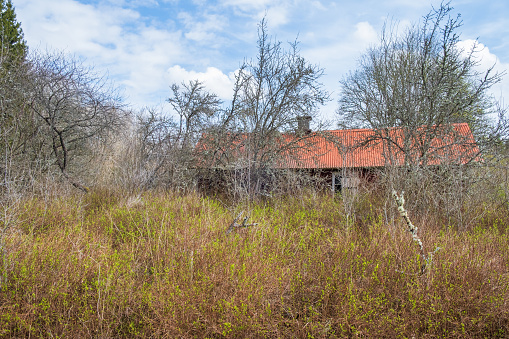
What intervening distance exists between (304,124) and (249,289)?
877 cm

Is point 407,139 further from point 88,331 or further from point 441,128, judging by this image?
point 88,331

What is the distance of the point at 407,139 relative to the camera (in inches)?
309

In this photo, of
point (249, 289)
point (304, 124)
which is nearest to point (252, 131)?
point (304, 124)

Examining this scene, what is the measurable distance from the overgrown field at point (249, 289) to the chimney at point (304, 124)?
678 cm

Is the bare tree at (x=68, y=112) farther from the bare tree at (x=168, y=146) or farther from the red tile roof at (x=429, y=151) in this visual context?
the red tile roof at (x=429, y=151)

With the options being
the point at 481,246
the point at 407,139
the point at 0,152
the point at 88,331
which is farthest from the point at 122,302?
the point at 407,139

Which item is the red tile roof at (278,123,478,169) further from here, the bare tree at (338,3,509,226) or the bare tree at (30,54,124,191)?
the bare tree at (30,54,124,191)

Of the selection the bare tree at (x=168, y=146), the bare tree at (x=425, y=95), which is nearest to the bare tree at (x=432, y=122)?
the bare tree at (x=425, y=95)

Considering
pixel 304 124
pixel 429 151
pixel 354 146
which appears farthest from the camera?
pixel 304 124

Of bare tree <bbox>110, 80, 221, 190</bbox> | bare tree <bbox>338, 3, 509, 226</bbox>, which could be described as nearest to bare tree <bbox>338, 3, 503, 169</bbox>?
bare tree <bbox>338, 3, 509, 226</bbox>

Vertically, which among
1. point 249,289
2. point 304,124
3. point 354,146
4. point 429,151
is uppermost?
Result: point 304,124

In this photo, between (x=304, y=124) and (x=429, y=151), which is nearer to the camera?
(x=429, y=151)

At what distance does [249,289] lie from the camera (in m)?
3.32

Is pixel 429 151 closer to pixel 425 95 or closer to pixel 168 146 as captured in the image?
pixel 425 95
